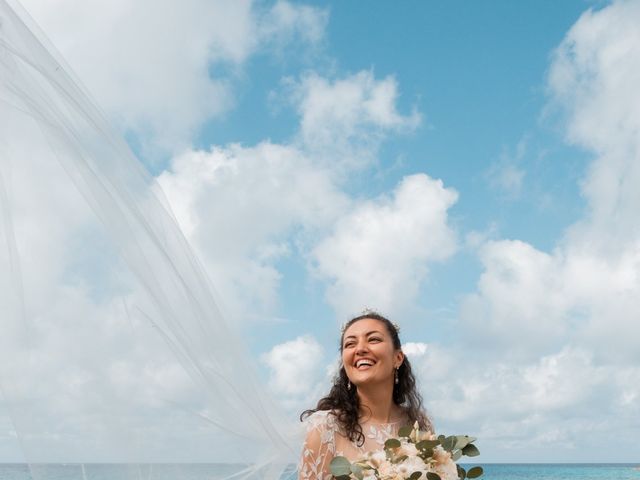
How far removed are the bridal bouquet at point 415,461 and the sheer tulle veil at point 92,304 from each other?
0.64m

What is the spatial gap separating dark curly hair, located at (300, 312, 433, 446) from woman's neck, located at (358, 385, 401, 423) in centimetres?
5

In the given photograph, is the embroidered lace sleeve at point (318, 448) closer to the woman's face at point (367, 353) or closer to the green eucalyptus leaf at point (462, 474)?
the woman's face at point (367, 353)

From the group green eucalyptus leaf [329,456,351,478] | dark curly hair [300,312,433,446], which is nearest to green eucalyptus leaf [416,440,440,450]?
green eucalyptus leaf [329,456,351,478]

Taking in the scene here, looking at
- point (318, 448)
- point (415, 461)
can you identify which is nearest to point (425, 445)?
point (415, 461)

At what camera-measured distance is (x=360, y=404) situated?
4.48m

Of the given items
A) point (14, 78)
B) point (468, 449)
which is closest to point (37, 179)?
point (14, 78)

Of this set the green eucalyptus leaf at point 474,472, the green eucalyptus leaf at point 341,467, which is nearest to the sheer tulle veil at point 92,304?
the green eucalyptus leaf at point 341,467

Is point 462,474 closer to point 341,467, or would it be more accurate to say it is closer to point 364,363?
point 341,467

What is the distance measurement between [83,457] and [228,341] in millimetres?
885

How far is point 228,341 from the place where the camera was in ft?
11.3

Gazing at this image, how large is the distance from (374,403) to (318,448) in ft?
1.69

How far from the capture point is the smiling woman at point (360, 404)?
4.16 metres

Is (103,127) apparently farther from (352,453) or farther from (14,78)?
(352,453)

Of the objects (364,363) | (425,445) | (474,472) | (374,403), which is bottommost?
(474,472)
